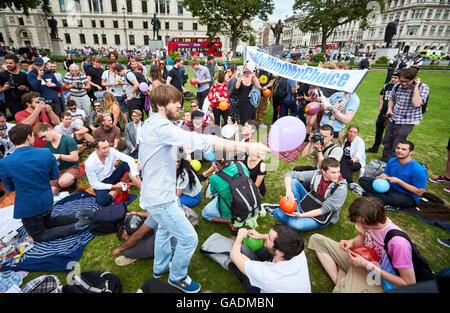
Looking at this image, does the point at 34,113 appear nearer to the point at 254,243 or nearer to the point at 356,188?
the point at 254,243

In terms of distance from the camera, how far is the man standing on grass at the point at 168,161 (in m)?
1.87

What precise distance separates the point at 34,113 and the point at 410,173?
7831 mm

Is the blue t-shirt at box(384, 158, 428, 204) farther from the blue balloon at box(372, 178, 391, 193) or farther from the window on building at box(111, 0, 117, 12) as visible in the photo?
the window on building at box(111, 0, 117, 12)

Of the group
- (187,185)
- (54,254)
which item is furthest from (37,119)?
(187,185)

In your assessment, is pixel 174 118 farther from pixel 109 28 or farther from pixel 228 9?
pixel 109 28

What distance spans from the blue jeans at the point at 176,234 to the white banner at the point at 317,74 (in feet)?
13.7

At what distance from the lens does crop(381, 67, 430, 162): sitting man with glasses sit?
494cm

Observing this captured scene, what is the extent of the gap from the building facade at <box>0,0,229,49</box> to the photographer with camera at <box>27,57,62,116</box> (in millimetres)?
57002

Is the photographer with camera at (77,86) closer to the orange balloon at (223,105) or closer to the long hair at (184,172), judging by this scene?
the orange balloon at (223,105)

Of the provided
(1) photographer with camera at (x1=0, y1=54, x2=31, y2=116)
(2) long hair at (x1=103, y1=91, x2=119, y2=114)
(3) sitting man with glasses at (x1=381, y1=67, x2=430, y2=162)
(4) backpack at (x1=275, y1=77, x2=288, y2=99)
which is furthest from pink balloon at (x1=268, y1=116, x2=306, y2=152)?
(1) photographer with camera at (x1=0, y1=54, x2=31, y2=116)

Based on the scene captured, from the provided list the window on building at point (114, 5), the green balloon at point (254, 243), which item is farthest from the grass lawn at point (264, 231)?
the window on building at point (114, 5)

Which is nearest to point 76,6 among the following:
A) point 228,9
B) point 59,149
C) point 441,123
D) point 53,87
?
point 228,9

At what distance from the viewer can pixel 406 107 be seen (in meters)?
5.28

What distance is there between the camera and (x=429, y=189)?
16.8 feet
